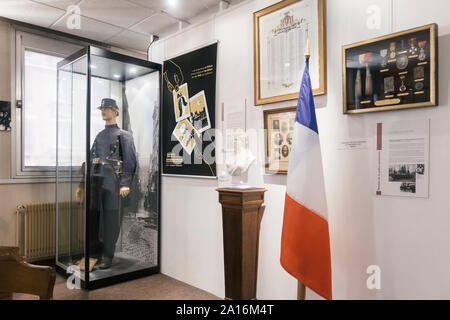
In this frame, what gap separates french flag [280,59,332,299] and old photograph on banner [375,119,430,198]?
35 cm

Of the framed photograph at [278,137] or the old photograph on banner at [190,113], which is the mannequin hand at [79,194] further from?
the framed photograph at [278,137]

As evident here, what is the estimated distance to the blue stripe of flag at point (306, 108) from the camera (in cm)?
197

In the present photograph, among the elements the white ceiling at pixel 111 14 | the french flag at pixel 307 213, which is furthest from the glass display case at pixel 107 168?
the french flag at pixel 307 213

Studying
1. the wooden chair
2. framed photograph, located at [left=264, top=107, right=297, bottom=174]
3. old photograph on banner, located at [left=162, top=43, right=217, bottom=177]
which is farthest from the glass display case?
the wooden chair

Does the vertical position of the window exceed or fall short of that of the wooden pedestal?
it exceeds it

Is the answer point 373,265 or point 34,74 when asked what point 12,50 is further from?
point 373,265

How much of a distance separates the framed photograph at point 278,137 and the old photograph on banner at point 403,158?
628 mm

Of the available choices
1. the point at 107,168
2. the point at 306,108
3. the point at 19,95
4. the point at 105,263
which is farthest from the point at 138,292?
the point at 19,95

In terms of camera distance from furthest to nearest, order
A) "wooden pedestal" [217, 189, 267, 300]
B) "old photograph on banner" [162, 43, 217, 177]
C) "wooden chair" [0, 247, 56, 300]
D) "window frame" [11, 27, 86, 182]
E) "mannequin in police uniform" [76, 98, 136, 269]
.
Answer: "window frame" [11, 27, 86, 182]
"mannequin in police uniform" [76, 98, 136, 269]
"old photograph on banner" [162, 43, 217, 177]
"wooden pedestal" [217, 189, 267, 300]
"wooden chair" [0, 247, 56, 300]

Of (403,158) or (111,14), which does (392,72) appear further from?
(111,14)

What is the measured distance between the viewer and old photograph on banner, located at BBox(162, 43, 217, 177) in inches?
118

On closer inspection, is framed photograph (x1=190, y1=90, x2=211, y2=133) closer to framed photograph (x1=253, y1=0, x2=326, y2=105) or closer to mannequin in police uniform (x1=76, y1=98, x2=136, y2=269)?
framed photograph (x1=253, y1=0, x2=326, y2=105)

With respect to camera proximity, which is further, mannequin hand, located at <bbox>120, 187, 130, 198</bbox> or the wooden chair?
mannequin hand, located at <bbox>120, 187, 130, 198</bbox>

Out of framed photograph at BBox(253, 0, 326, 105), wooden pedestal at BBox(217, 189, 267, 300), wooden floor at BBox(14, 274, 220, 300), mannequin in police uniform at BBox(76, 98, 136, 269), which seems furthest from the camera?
mannequin in police uniform at BBox(76, 98, 136, 269)
